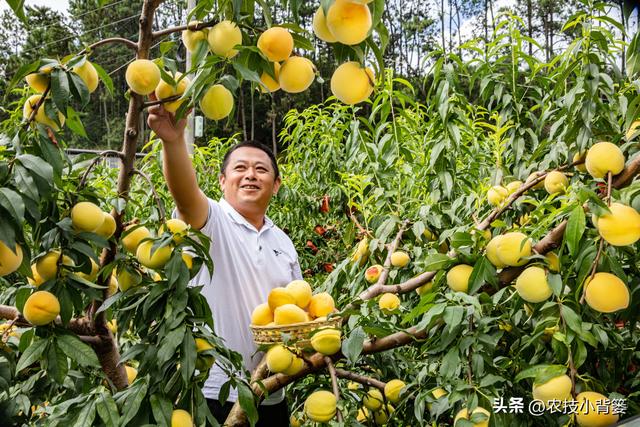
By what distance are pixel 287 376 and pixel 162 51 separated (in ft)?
2.37

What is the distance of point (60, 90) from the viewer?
0.95 metres

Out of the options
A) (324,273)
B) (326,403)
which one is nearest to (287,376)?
(326,403)

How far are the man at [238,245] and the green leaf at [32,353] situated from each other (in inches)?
23.0

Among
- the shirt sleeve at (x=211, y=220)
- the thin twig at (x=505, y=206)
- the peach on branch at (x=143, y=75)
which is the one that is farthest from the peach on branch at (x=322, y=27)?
the shirt sleeve at (x=211, y=220)

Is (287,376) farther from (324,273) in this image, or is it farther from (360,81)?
(324,273)

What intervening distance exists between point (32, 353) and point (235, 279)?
93cm

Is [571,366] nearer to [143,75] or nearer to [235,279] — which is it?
[143,75]

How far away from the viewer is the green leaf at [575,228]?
1007 millimetres

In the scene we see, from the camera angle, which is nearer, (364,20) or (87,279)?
(364,20)

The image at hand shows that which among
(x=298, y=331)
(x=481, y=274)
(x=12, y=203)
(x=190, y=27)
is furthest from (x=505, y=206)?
(x=12, y=203)

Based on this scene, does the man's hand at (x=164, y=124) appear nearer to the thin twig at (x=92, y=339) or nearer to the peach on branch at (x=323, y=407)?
the thin twig at (x=92, y=339)

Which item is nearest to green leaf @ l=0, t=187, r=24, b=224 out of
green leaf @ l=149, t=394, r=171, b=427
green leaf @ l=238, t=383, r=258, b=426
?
green leaf @ l=149, t=394, r=171, b=427

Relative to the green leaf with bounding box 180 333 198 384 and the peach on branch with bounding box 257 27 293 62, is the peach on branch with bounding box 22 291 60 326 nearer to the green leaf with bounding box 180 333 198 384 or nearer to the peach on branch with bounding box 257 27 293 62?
the green leaf with bounding box 180 333 198 384

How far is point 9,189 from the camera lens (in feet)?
2.93
